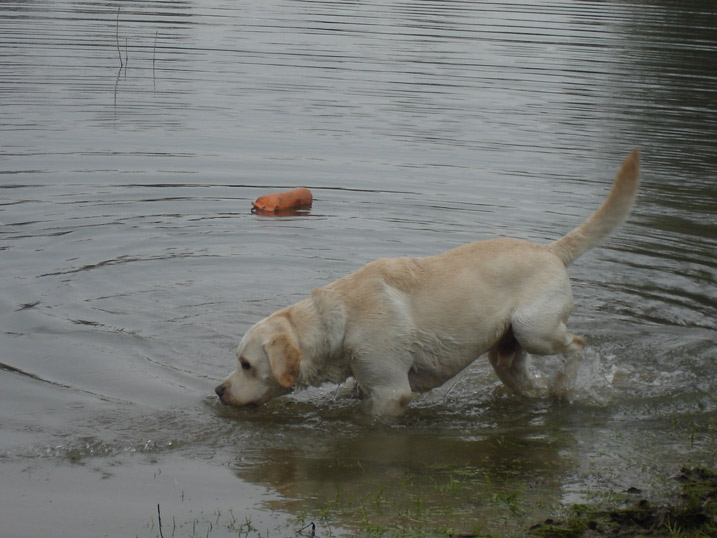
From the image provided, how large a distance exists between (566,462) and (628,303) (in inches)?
137

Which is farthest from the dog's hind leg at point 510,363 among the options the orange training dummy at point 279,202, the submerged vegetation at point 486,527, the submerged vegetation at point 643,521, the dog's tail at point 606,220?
the orange training dummy at point 279,202

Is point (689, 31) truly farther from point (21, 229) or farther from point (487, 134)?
point (21, 229)

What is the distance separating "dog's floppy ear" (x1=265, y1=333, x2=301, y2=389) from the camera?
5906 mm

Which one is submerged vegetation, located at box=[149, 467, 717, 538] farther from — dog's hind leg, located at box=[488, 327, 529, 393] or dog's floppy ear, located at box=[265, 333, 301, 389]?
dog's hind leg, located at box=[488, 327, 529, 393]

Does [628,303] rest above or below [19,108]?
below

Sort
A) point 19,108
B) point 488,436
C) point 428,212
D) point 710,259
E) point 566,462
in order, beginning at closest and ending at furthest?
point 566,462
point 488,436
point 710,259
point 428,212
point 19,108

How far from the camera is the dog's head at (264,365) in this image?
19.4ft

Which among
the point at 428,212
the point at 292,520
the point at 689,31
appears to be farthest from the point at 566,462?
the point at 689,31

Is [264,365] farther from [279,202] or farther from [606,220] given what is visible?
[279,202]

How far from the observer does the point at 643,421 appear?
6457 millimetres

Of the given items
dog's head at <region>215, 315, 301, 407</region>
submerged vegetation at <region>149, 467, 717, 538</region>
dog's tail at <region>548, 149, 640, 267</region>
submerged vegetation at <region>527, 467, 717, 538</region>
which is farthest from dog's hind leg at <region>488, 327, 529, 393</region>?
submerged vegetation at <region>527, 467, 717, 538</region>

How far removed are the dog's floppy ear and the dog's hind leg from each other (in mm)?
1722

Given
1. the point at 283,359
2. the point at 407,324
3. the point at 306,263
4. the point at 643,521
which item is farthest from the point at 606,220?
the point at 306,263

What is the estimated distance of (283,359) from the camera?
19.4 ft
